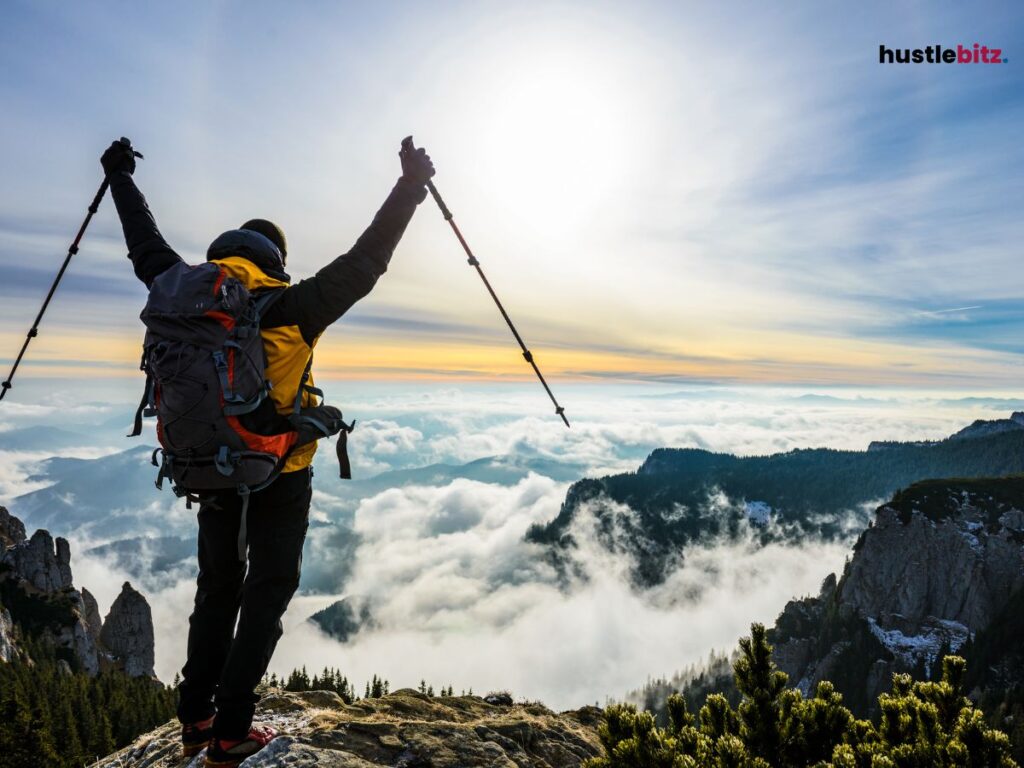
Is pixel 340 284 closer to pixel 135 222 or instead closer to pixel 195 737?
pixel 135 222

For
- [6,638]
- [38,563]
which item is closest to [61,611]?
[38,563]

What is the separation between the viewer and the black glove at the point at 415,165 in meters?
5.41

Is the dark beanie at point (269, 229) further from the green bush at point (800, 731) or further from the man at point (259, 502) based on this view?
the green bush at point (800, 731)

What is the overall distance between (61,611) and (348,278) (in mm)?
165241

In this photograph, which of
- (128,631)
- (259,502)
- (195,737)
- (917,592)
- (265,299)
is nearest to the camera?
(265,299)

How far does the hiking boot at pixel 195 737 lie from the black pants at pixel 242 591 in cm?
48

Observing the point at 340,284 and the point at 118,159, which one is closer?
the point at 340,284

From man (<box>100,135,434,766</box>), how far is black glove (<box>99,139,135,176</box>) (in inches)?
21.2

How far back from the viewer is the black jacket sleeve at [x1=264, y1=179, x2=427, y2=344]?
Result: 4.88m

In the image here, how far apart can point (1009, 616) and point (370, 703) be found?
687 ft

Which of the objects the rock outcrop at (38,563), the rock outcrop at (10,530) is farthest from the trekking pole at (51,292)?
the rock outcrop at (10,530)

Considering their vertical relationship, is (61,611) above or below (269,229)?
below

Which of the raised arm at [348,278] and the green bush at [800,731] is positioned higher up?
the raised arm at [348,278]

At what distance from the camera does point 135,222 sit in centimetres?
598
